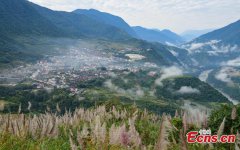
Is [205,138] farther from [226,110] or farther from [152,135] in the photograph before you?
[226,110]

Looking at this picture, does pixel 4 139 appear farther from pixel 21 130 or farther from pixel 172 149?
pixel 172 149

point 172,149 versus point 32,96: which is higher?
point 172,149

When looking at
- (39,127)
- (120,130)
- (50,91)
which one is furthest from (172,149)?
(50,91)

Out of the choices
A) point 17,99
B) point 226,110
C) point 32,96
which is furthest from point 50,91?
point 226,110

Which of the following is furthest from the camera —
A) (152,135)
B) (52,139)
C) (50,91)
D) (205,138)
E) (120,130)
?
(50,91)

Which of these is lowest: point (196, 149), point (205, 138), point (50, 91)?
point (50, 91)

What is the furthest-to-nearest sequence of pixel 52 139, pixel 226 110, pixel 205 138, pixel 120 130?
pixel 226 110 < pixel 52 139 < pixel 205 138 < pixel 120 130

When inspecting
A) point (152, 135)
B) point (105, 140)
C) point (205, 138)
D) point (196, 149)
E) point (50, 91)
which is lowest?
point (50, 91)

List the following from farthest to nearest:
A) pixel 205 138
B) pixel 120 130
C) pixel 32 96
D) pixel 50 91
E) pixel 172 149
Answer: pixel 50 91, pixel 32 96, pixel 172 149, pixel 205 138, pixel 120 130

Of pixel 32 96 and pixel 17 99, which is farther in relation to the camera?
pixel 32 96
